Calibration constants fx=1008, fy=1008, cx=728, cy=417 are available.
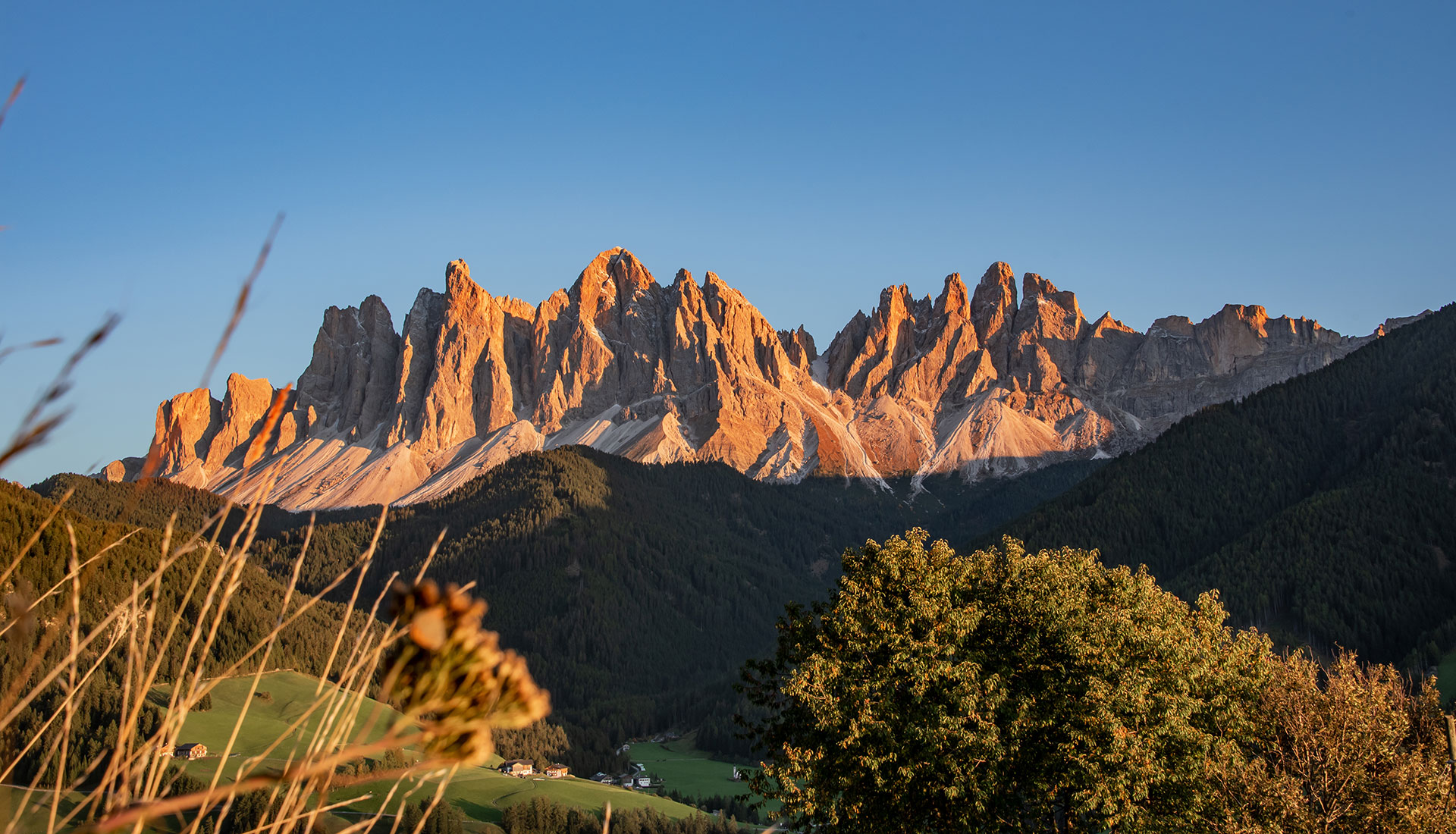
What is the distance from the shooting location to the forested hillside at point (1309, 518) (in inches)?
4958

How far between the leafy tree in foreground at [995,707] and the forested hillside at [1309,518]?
332 feet

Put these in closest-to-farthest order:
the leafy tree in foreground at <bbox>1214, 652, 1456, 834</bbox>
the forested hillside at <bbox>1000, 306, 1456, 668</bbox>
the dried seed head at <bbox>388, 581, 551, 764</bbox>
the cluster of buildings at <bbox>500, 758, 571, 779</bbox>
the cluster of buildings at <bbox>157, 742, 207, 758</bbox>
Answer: the dried seed head at <bbox>388, 581, 551, 764</bbox> → the leafy tree in foreground at <bbox>1214, 652, 1456, 834</bbox> → the cluster of buildings at <bbox>157, 742, 207, 758</bbox> → the cluster of buildings at <bbox>500, 758, 571, 779</bbox> → the forested hillside at <bbox>1000, 306, 1456, 668</bbox>

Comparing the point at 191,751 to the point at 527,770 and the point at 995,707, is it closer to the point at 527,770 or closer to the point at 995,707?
the point at 527,770

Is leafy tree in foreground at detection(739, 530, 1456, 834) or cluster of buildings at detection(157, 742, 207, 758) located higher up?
leafy tree in foreground at detection(739, 530, 1456, 834)

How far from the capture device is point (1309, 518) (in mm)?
146750

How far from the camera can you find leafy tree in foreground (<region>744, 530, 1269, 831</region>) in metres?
25.7

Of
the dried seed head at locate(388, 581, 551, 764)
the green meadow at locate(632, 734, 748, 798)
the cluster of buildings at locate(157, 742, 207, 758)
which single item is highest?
the dried seed head at locate(388, 581, 551, 764)

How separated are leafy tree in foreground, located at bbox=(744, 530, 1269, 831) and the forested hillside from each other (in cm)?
10115

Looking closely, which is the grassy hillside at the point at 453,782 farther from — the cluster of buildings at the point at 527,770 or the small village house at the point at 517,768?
the cluster of buildings at the point at 527,770

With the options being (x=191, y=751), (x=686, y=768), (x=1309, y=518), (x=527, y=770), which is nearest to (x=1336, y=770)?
(x=191, y=751)

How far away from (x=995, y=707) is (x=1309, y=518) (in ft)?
469

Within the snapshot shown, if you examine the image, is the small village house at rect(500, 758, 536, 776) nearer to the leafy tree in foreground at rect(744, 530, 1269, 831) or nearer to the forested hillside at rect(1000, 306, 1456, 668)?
the forested hillside at rect(1000, 306, 1456, 668)

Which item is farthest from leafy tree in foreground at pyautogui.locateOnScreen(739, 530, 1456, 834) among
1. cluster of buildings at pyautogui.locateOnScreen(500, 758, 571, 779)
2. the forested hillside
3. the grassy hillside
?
the forested hillside

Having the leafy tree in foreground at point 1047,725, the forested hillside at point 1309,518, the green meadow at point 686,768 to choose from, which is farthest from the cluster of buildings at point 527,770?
the leafy tree in foreground at point 1047,725
